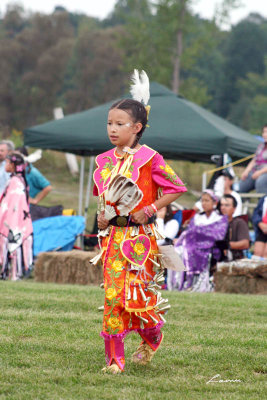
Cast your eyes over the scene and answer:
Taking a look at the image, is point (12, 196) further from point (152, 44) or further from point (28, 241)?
point (152, 44)

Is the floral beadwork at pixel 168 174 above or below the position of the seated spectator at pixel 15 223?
above

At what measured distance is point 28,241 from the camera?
9156 millimetres

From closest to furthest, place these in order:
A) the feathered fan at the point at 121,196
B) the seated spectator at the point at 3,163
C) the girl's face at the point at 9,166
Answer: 1. the feathered fan at the point at 121,196
2. the girl's face at the point at 9,166
3. the seated spectator at the point at 3,163

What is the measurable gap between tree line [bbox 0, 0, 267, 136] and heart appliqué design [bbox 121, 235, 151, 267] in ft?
93.6

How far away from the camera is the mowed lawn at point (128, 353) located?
3566 millimetres

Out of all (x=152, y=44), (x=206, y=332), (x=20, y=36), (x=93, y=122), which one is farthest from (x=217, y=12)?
(x=206, y=332)

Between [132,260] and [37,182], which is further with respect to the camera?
[37,182]

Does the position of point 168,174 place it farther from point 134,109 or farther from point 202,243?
point 202,243

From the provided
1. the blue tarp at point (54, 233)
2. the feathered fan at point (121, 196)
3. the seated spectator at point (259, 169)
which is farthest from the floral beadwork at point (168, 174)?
the blue tarp at point (54, 233)

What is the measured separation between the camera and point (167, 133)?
11227mm

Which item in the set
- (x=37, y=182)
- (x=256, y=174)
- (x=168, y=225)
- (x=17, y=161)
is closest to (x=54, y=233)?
(x=37, y=182)

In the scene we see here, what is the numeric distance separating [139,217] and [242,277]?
4.79 meters

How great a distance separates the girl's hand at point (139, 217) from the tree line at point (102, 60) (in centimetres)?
2855

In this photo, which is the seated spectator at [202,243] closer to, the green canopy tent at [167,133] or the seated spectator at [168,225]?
the seated spectator at [168,225]
